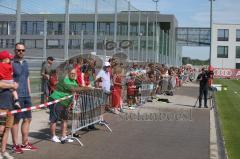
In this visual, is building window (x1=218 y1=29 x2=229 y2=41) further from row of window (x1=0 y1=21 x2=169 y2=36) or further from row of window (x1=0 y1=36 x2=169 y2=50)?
row of window (x1=0 y1=36 x2=169 y2=50)

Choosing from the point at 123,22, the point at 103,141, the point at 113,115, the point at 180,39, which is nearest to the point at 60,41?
the point at 113,115

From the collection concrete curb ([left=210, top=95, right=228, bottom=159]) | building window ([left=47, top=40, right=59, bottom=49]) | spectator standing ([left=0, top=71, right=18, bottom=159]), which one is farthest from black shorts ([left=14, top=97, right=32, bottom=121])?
building window ([left=47, top=40, right=59, bottom=49])

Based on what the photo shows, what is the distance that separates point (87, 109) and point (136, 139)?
1.36 metres

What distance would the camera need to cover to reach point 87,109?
1187cm

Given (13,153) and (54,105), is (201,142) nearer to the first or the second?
(54,105)

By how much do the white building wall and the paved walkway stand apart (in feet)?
267

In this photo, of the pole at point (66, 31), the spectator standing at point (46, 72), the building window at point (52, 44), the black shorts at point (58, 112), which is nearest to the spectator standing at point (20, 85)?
the black shorts at point (58, 112)

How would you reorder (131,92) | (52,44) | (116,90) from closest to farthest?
(52,44) < (116,90) < (131,92)

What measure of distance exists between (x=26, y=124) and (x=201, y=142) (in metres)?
4.11

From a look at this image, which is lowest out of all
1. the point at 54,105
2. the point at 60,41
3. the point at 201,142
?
the point at 201,142

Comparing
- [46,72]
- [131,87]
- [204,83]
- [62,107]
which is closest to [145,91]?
[131,87]

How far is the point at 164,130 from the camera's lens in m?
13.2

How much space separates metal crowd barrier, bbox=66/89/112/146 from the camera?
11023mm

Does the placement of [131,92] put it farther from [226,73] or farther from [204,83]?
[226,73]
